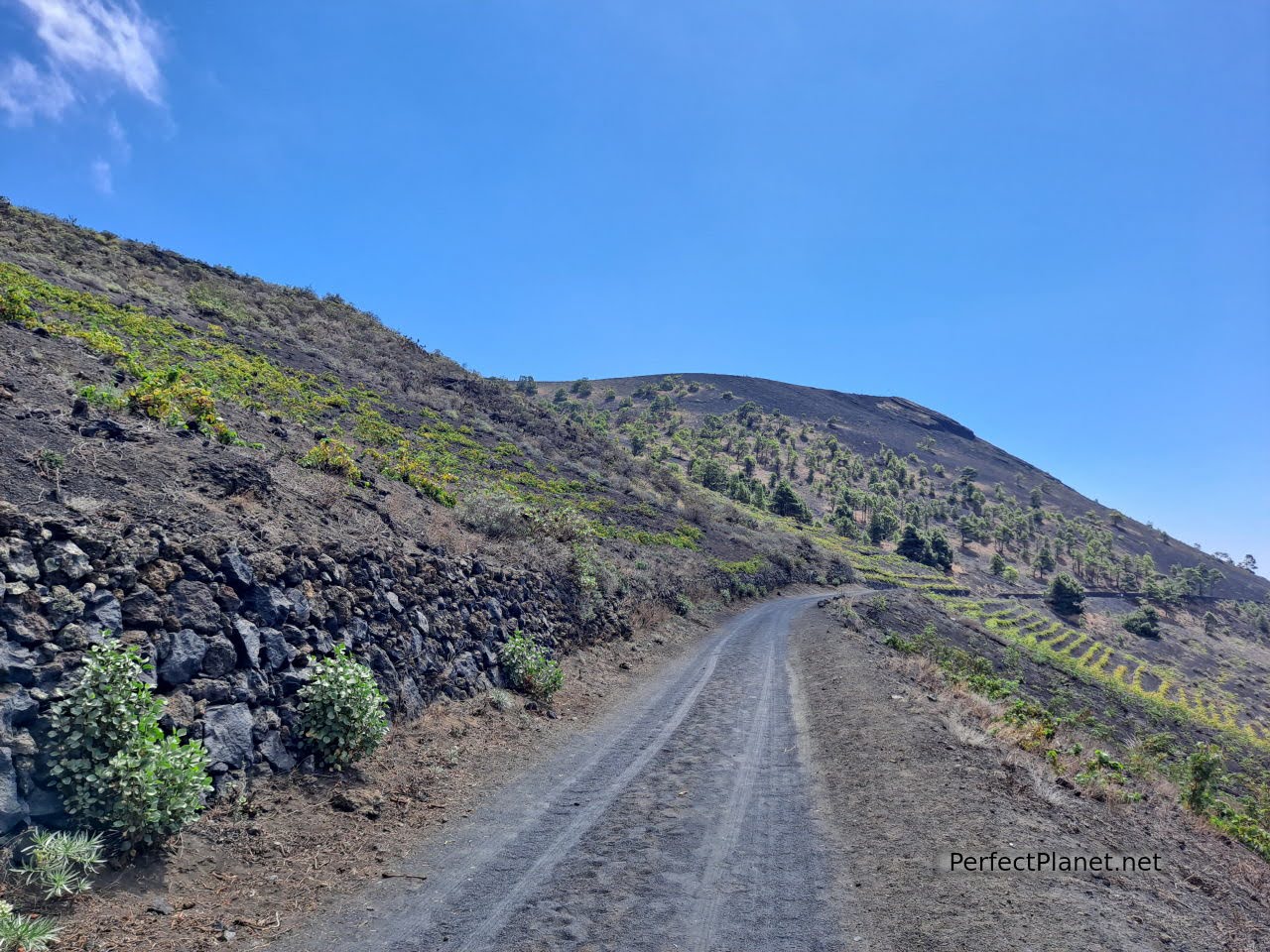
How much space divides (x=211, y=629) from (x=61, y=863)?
263cm

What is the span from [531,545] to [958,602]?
60210 millimetres

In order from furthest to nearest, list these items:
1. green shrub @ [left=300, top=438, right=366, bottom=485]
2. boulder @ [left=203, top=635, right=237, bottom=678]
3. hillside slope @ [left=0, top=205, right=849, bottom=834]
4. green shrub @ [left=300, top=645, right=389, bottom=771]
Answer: green shrub @ [left=300, top=438, right=366, bottom=485] < green shrub @ [left=300, top=645, right=389, bottom=771] < boulder @ [left=203, top=635, right=237, bottom=678] < hillside slope @ [left=0, top=205, right=849, bottom=834]

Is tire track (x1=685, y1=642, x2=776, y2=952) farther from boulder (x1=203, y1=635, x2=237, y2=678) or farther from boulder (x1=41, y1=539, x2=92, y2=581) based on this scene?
boulder (x1=41, y1=539, x2=92, y2=581)

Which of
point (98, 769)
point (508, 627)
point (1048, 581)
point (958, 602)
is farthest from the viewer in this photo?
point (1048, 581)

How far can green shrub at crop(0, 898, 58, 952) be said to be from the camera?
160 inches

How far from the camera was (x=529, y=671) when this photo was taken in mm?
12430

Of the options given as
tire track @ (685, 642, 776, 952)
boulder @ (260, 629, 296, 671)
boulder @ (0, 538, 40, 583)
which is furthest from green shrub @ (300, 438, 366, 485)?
tire track @ (685, 642, 776, 952)

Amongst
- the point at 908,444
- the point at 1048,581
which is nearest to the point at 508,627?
the point at 1048,581

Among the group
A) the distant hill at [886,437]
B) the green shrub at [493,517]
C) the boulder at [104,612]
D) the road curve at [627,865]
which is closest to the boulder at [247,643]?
Result: the boulder at [104,612]

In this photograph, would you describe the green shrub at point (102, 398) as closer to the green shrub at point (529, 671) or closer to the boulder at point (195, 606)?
the boulder at point (195, 606)

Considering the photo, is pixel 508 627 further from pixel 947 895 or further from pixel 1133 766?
pixel 1133 766

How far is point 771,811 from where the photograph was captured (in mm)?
8039

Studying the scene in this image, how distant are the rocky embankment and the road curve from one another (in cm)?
235

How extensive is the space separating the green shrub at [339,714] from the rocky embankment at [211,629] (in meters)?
0.21
